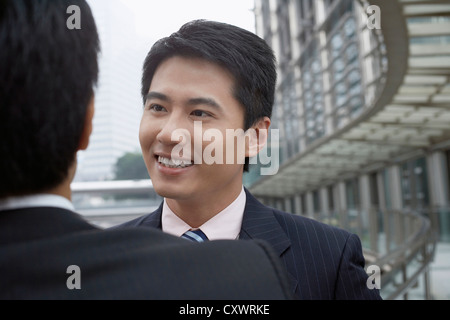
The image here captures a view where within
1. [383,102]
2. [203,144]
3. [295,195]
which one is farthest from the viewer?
[295,195]

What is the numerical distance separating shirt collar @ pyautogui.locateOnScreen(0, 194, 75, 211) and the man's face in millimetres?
586

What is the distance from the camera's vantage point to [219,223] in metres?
1.57

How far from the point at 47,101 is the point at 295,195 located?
3213 centimetres

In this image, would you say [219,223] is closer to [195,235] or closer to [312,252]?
[195,235]

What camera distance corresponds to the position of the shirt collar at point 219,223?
155 cm

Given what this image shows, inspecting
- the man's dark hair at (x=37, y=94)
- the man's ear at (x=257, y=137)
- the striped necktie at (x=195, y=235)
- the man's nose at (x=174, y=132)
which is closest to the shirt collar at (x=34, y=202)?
the man's dark hair at (x=37, y=94)

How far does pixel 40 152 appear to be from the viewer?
0.78 m

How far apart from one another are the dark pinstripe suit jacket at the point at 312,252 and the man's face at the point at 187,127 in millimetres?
202

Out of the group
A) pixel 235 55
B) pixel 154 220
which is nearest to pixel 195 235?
pixel 154 220

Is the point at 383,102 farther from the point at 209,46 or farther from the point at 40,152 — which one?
the point at 40,152

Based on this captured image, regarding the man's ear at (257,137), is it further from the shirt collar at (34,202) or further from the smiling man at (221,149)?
the shirt collar at (34,202)

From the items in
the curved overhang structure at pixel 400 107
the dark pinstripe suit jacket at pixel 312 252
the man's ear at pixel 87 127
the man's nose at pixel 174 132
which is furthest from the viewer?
the curved overhang structure at pixel 400 107

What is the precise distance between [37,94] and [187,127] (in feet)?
2.14
